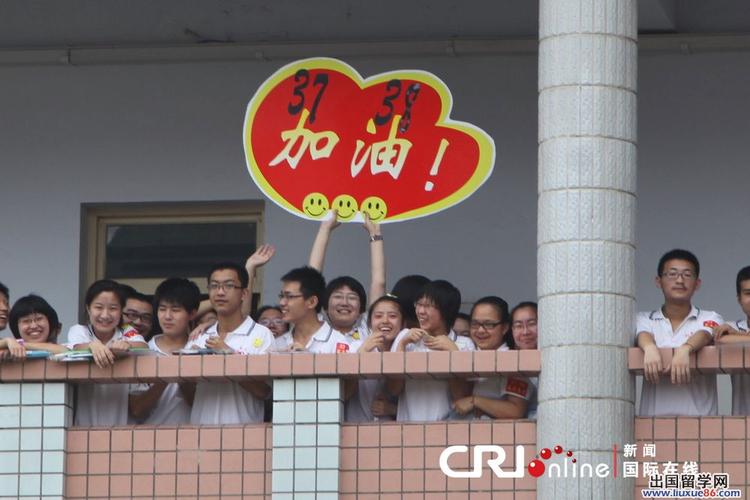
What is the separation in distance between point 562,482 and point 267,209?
4344 mm

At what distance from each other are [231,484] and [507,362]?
1533 mm

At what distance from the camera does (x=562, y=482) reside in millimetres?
9883

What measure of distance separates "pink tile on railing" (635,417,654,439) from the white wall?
2.91 m

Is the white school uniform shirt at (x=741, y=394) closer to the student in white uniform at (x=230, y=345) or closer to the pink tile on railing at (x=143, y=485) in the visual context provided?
the student in white uniform at (x=230, y=345)

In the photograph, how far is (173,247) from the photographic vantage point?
45.3ft

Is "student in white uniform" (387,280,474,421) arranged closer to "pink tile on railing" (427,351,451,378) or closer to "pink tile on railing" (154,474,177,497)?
"pink tile on railing" (427,351,451,378)

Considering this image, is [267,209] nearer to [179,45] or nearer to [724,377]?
[179,45]

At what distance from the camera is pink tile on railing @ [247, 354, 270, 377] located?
10.3 m

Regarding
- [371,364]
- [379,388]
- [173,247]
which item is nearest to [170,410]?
[379,388]

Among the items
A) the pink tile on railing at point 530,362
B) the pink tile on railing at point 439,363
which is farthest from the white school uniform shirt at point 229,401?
the pink tile on railing at point 530,362

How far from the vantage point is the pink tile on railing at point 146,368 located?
10426mm

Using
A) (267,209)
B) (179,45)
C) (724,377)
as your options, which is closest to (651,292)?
(724,377)

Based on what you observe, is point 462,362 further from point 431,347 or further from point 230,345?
point 230,345

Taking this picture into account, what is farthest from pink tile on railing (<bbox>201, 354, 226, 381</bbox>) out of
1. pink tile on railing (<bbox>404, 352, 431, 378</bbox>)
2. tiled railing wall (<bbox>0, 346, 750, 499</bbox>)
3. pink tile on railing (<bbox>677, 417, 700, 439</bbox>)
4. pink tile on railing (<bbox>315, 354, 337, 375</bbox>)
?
pink tile on railing (<bbox>677, 417, 700, 439</bbox>)
